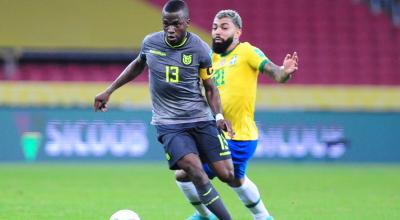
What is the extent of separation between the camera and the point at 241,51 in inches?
365

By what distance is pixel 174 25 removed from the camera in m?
8.38

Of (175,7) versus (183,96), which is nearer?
(175,7)

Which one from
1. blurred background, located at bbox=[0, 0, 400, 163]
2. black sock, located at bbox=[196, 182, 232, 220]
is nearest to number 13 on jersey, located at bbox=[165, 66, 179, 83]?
black sock, located at bbox=[196, 182, 232, 220]

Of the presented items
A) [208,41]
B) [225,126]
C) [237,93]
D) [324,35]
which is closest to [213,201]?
[225,126]

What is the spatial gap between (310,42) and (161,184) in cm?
1170

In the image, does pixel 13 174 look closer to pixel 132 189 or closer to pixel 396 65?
pixel 132 189

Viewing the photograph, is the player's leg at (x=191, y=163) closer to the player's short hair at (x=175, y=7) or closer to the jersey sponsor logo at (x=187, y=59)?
the jersey sponsor logo at (x=187, y=59)

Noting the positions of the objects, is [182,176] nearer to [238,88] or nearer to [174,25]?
[238,88]

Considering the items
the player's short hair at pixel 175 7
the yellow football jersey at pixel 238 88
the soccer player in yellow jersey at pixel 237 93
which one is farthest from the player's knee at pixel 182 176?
the player's short hair at pixel 175 7

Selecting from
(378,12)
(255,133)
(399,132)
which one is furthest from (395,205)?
(378,12)

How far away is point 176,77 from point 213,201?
3.96ft

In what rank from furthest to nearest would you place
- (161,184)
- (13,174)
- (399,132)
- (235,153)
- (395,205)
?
(399,132) < (13,174) < (161,184) < (395,205) < (235,153)

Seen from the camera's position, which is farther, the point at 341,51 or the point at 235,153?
the point at 341,51

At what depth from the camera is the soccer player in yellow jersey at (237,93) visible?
9219 mm
